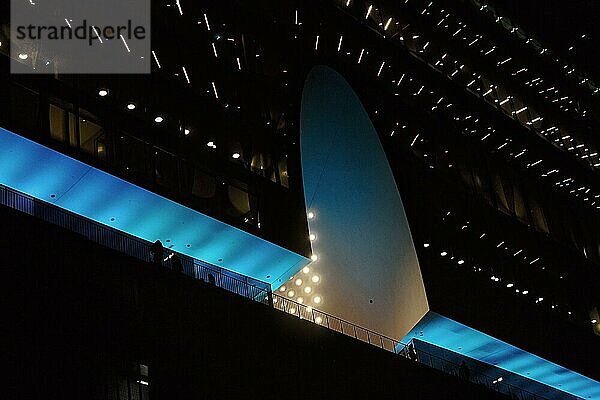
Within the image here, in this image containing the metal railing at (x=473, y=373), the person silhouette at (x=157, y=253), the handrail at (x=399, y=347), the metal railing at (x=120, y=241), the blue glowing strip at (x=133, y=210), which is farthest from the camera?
the metal railing at (x=473, y=373)

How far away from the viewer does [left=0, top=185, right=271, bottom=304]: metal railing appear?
2514 cm

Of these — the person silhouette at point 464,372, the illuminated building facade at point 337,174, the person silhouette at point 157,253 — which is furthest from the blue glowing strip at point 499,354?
the person silhouette at point 157,253

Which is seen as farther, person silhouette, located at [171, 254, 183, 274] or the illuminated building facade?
the illuminated building facade

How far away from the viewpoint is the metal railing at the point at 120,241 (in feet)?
82.5

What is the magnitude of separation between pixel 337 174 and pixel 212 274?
12.2 metres

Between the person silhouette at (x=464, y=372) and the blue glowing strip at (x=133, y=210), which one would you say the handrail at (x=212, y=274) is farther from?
the blue glowing strip at (x=133, y=210)

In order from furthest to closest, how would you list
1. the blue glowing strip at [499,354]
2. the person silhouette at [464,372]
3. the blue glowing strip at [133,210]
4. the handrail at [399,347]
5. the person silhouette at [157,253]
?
the blue glowing strip at [499,354] → the person silhouette at [464,372] → the handrail at [399,347] → the blue glowing strip at [133,210] → the person silhouette at [157,253]

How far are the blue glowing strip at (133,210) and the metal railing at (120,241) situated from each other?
870 millimetres

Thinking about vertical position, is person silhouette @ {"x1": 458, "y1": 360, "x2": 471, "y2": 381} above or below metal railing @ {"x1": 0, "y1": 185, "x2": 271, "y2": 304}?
below

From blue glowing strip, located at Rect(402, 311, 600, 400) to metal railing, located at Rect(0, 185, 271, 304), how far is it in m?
8.03

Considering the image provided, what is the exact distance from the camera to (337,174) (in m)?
40.9

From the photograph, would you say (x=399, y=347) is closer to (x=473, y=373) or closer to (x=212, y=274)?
(x=473, y=373)

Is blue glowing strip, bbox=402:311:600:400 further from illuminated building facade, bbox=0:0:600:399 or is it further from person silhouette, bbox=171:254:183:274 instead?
person silhouette, bbox=171:254:183:274

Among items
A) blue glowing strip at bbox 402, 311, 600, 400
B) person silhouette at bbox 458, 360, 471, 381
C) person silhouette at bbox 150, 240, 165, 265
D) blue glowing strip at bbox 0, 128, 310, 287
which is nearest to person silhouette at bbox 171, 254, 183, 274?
person silhouette at bbox 150, 240, 165, 265
